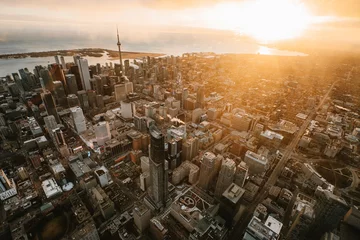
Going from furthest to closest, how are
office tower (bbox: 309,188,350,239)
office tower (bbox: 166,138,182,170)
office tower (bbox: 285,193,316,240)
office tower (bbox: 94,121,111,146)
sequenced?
office tower (bbox: 94,121,111,146) → office tower (bbox: 166,138,182,170) → office tower (bbox: 285,193,316,240) → office tower (bbox: 309,188,350,239)

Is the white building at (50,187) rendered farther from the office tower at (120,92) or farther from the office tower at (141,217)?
the office tower at (120,92)

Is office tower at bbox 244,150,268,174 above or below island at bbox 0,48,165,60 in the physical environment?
below

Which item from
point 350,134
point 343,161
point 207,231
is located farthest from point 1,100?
point 350,134

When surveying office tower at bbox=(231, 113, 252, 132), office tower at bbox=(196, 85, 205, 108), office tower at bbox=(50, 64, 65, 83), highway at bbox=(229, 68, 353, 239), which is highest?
office tower at bbox=(50, 64, 65, 83)

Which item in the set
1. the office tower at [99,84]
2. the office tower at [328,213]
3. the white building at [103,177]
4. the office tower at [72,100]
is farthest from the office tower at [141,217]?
the office tower at [99,84]

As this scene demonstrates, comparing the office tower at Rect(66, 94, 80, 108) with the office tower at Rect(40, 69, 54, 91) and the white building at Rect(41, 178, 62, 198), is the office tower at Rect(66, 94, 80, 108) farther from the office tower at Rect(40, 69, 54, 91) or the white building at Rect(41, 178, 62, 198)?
the white building at Rect(41, 178, 62, 198)

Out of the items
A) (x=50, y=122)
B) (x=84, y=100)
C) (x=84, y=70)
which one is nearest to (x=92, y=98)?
(x=84, y=100)

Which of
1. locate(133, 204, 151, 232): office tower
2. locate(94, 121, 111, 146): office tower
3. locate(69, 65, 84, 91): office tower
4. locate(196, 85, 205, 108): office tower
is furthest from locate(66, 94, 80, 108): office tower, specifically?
locate(133, 204, 151, 232): office tower

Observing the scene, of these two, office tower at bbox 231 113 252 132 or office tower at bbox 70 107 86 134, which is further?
office tower at bbox 231 113 252 132
